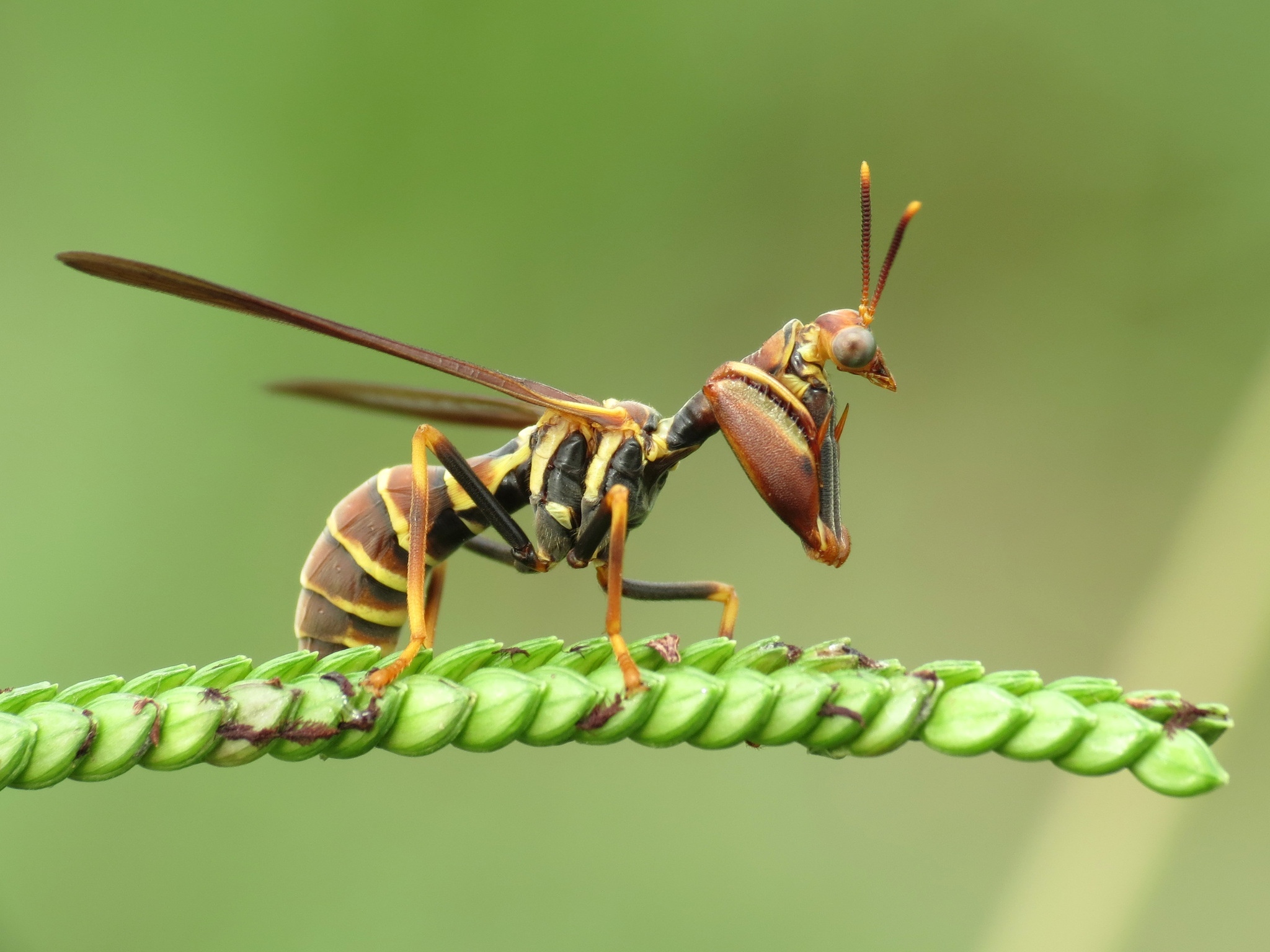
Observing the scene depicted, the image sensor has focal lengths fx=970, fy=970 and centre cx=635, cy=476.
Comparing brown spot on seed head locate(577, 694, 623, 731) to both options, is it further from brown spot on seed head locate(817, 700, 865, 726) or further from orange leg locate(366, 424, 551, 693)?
orange leg locate(366, 424, 551, 693)

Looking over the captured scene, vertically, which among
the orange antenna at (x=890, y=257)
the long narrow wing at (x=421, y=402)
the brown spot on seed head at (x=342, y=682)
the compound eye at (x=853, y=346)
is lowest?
the brown spot on seed head at (x=342, y=682)

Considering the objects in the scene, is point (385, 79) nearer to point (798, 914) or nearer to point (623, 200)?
point (623, 200)

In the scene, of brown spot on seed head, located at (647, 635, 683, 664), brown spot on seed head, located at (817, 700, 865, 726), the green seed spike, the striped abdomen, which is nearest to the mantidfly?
the striped abdomen

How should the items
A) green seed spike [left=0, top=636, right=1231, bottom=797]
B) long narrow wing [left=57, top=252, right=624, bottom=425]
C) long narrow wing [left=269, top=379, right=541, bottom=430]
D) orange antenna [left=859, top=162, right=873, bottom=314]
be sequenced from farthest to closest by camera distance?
long narrow wing [left=269, top=379, right=541, bottom=430]
orange antenna [left=859, top=162, right=873, bottom=314]
long narrow wing [left=57, top=252, right=624, bottom=425]
green seed spike [left=0, top=636, right=1231, bottom=797]

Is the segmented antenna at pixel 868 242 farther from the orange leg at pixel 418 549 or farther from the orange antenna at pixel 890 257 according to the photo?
the orange leg at pixel 418 549

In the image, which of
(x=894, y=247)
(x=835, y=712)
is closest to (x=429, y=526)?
(x=894, y=247)

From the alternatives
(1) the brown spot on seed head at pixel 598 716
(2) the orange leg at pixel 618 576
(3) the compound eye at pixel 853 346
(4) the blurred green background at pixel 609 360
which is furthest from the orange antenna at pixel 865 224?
(4) the blurred green background at pixel 609 360

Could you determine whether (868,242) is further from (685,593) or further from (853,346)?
(685,593)

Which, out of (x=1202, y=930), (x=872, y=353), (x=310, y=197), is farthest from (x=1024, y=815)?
(x=310, y=197)
